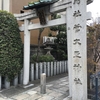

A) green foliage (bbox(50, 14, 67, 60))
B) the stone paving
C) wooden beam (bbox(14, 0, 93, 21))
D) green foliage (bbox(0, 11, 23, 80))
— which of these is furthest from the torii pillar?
green foliage (bbox(50, 14, 67, 60))

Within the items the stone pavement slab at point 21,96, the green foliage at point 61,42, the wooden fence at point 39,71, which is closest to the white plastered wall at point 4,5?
the green foliage at point 61,42

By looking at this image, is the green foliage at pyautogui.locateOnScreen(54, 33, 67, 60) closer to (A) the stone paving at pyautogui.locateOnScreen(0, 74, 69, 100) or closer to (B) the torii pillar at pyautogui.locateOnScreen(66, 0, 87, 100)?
(A) the stone paving at pyautogui.locateOnScreen(0, 74, 69, 100)

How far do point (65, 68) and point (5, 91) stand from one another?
482cm

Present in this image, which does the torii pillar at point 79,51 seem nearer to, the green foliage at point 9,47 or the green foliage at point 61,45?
the green foliage at point 9,47

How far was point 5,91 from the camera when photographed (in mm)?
6141

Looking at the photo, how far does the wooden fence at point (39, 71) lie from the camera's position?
6.62 m

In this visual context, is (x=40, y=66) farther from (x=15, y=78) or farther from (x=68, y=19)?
(x=68, y=19)

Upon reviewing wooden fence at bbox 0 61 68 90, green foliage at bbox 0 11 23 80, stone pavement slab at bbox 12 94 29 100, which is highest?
green foliage at bbox 0 11 23 80

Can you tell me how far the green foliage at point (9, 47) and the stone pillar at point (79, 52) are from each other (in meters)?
→ 3.28

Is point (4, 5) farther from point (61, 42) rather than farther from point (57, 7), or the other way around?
point (57, 7)

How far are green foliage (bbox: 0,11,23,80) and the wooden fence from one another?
1.27ft

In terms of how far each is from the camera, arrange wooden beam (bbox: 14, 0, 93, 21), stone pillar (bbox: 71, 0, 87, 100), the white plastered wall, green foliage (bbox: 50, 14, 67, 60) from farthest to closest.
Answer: green foliage (bbox: 50, 14, 67, 60) → the white plastered wall → wooden beam (bbox: 14, 0, 93, 21) → stone pillar (bbox: 71, 0, 87, 100)

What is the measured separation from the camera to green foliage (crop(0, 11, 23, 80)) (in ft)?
20.6

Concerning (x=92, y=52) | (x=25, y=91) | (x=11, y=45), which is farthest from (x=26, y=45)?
(x=92, y=52)
